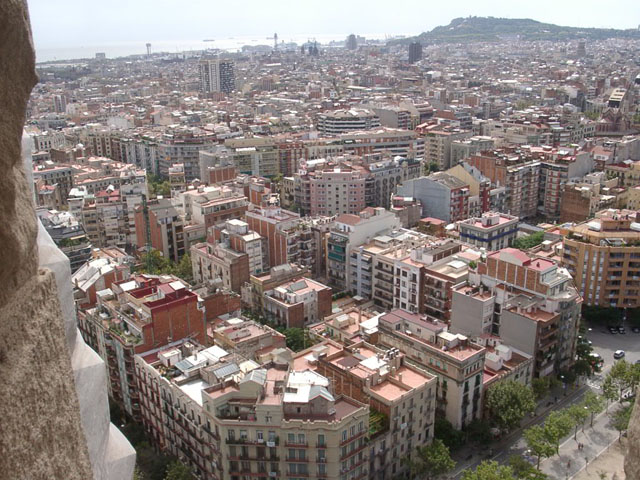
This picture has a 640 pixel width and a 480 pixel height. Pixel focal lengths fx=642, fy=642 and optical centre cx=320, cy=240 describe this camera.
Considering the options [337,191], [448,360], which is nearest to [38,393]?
[448,360]

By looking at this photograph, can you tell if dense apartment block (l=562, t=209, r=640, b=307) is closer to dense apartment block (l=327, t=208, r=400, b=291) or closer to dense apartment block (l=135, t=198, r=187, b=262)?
dense apartment block (l=327, t=208, r=400, b=291)

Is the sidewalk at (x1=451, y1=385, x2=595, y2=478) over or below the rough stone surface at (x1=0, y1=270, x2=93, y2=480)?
below

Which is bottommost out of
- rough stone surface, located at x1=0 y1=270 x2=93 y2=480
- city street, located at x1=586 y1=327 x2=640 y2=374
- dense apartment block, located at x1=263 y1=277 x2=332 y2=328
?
city street, located at x1=586 y1=327 x2=640 y2=374

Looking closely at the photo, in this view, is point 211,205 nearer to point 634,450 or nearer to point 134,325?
point 134,325

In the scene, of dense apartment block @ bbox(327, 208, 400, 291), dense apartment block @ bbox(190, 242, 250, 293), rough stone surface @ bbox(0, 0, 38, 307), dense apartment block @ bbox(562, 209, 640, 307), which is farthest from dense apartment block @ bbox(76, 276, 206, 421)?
rough stone surface @ bbox(0, 0, 38, 307)

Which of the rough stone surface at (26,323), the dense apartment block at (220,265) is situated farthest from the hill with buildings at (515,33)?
the rough stone surface at (26,323)

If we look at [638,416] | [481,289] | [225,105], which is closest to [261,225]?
[481,289]
